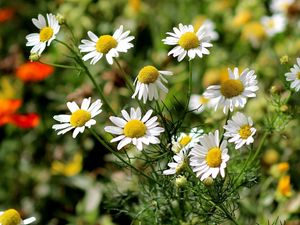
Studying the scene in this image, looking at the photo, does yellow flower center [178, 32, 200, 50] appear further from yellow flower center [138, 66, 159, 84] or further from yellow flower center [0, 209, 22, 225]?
yellow flower center [0, 209, 22, 225]

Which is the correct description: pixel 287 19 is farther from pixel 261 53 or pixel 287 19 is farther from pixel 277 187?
pixel 277 187

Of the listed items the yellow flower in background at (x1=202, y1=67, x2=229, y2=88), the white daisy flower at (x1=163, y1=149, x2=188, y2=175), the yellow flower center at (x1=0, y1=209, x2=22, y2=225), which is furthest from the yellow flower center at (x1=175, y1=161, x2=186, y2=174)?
the yellow flower in background at (x1=202, y1=67, x2=229, y2=88)

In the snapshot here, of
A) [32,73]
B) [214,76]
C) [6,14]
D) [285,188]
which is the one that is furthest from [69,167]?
[6,14]

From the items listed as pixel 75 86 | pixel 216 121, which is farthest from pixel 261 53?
pixel 216 121

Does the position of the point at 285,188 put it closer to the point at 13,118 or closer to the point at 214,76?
the point at 214,76

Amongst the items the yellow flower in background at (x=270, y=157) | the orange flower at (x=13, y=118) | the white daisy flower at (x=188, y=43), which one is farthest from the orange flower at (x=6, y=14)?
the white daisy flower at (x=188, y=43)
